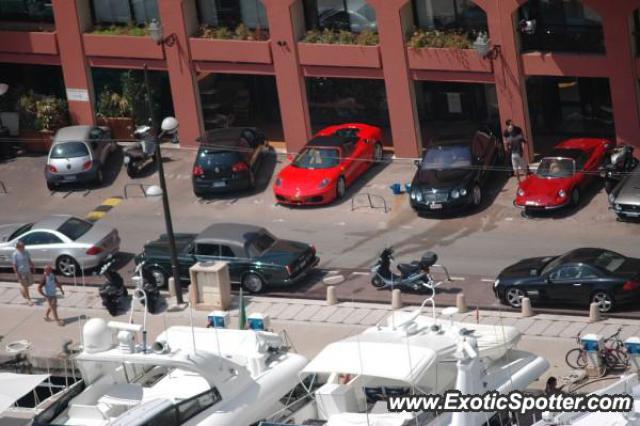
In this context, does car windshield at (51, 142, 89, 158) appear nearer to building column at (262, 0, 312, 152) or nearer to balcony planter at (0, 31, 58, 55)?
balcony planter at (0, 31, 58, 55)

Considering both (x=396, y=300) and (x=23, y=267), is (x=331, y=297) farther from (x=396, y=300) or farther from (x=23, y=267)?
(x=23, y=267)

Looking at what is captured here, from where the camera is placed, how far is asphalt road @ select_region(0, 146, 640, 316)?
41.3m

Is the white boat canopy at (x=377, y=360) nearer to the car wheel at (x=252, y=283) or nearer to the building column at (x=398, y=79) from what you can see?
the car wheel at (x=252, y=283)

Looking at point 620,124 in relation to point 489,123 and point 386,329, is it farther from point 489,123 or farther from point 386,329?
point 386,329

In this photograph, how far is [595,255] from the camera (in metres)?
37.7

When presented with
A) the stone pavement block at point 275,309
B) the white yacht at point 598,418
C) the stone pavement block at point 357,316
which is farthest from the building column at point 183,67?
the white yacht at point 598,418

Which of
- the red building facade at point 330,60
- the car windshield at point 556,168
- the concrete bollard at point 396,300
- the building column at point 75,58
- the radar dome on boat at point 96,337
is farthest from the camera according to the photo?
the building column at point 75,58

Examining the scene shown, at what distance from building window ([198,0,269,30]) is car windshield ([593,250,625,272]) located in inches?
633

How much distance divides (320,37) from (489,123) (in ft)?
18.1

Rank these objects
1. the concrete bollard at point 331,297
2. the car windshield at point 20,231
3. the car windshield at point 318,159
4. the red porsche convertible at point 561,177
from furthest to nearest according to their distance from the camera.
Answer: the car windshield at point 318,159 → the car windshield at point 20,231 → the red porsche convertible at point 561,177 → the concrete bollard at point 331,297

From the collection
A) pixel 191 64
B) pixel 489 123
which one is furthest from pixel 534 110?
pixel 191 64

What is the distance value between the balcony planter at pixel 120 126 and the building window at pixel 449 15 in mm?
9845

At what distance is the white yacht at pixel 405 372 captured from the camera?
29422mm

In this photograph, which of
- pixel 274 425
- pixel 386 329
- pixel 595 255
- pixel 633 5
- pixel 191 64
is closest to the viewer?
pixel 274 425
